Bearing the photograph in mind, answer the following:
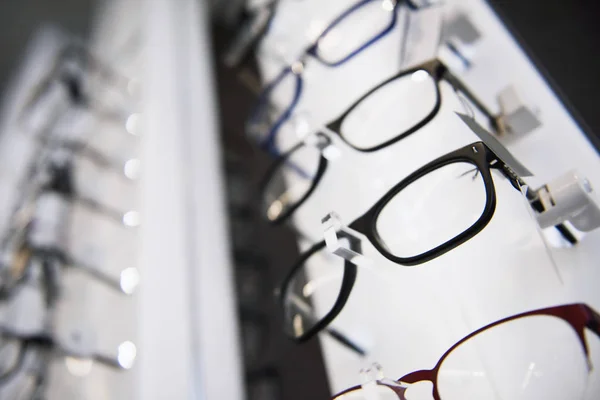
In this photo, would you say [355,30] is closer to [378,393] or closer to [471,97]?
[471,97]

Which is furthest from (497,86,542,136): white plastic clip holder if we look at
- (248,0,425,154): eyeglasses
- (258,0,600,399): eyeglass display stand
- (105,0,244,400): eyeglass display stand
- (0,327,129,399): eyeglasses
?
(0,327,129,399): eyeglasses

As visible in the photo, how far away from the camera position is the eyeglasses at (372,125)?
37 cm

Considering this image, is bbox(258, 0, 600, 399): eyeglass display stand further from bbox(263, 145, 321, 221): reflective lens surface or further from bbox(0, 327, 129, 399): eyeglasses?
bbox(0, 327, 129, 399): eyeglasses

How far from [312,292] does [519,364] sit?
0.16 m

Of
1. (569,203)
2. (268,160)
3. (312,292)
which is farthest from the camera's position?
(268,160)

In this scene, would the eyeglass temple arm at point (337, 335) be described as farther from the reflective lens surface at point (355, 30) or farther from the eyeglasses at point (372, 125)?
the reflective lens surface at point (355, 30)

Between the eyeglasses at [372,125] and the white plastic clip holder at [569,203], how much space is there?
0.10m

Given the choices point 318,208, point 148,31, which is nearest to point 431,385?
point 318,208

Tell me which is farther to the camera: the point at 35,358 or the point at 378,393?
the point at 35,358

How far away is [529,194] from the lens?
296 mm

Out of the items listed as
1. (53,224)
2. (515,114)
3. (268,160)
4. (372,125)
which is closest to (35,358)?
(53,224)

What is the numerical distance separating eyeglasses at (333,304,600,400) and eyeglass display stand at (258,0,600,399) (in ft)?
0.05

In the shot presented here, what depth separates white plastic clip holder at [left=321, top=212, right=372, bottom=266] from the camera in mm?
326

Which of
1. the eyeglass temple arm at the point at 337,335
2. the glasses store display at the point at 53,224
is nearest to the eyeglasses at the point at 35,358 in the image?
the glasses store display at the point at 53,224
